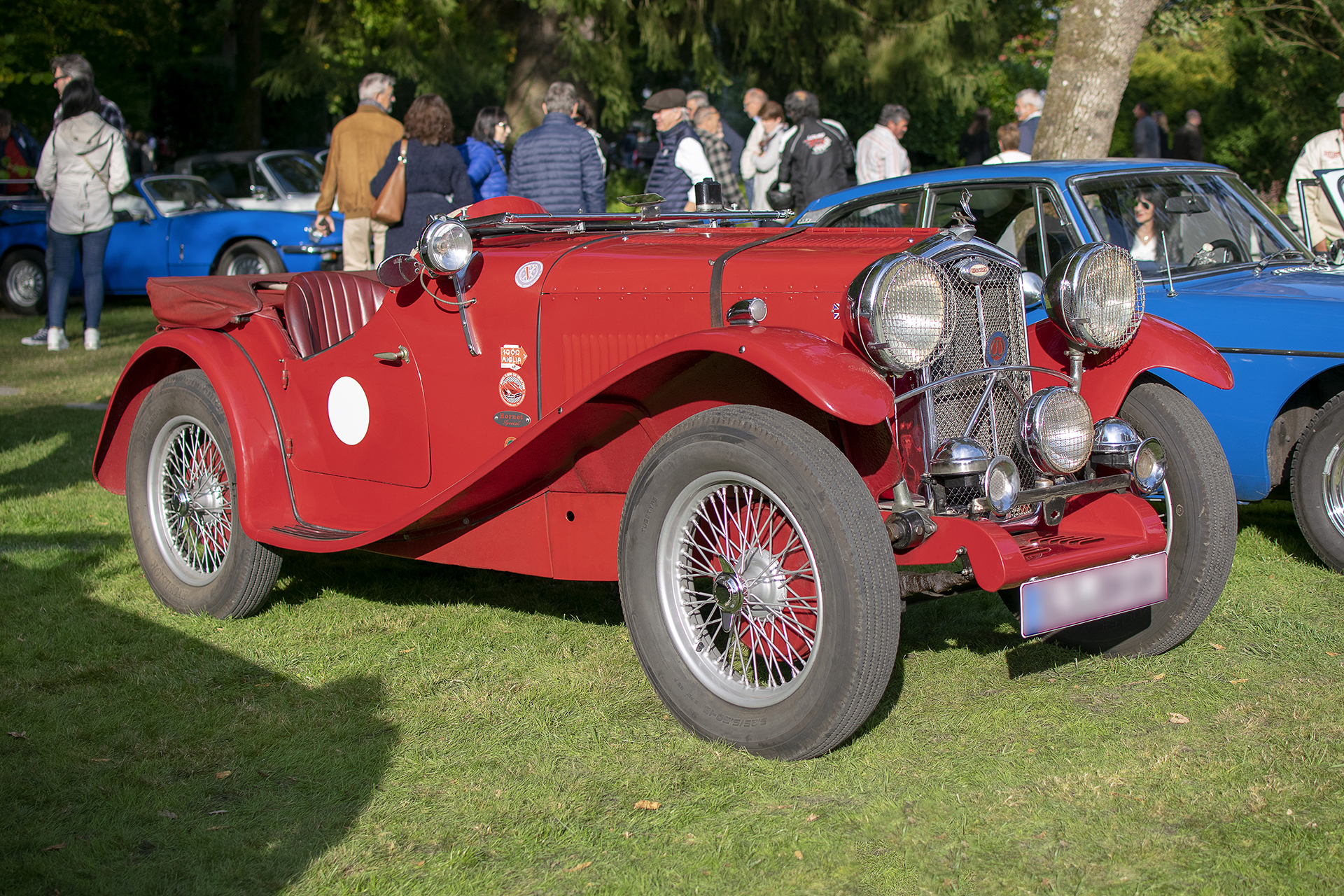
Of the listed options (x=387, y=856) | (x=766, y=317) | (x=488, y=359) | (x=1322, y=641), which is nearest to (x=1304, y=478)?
(x=1322, y=641)

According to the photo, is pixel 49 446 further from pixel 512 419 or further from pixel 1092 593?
pixel 1092 593

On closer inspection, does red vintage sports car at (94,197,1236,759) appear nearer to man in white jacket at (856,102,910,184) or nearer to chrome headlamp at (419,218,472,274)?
chrome headlamp at (419,218,472,274)

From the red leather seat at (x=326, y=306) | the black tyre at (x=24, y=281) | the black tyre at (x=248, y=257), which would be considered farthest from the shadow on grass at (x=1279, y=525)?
the black tyre at (x=24, y=281)

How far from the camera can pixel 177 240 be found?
13.1 metres

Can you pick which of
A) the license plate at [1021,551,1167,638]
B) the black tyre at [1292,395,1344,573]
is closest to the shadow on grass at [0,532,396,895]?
the license plate at [1021,551,1167,638]

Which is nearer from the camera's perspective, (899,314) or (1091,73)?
(899,314)

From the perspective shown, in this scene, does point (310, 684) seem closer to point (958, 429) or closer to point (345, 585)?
point (345, 585)

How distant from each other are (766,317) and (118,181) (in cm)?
850

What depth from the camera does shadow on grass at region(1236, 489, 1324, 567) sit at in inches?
202

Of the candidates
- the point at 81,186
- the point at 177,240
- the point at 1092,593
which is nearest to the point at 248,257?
the point at 177,240

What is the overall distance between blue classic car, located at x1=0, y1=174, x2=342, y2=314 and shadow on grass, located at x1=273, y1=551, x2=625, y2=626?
798cm

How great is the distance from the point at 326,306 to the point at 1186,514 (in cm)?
311

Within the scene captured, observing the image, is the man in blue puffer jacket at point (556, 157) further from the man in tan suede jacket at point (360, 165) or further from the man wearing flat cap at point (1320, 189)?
the man wearing flat cap at point (1320, 189)

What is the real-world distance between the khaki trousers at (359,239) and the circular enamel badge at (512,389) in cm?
560
